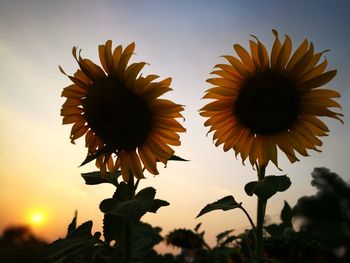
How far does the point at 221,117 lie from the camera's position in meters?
4.12

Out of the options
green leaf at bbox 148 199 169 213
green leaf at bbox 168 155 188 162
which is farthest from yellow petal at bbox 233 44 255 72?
green leaf at bbox 148 199 169 213

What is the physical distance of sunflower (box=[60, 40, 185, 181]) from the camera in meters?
3.26

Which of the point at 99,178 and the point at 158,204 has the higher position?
the point at 99,178

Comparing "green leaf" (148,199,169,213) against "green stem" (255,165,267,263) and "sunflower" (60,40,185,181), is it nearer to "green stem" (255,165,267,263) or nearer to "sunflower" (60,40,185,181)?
"sunflower" (60,40,185,181)

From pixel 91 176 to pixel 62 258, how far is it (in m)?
1.03

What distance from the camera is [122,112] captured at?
329 cm

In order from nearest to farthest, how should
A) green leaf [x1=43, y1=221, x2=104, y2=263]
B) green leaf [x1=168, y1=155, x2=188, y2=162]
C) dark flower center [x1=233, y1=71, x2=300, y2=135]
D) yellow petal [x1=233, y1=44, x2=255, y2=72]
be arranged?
green leaf [x1=43, y1=221, x2=104, y2=263], green leaf [x1=168, y1=155, x2=188, y2=162], yellow petal [x1=233, y1=44, x2=255, y2=72], dark flower center [x1=233, y1=71, x2=300, y2=135]

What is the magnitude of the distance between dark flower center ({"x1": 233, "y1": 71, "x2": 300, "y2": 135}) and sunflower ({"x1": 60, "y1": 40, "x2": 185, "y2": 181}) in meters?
0.99

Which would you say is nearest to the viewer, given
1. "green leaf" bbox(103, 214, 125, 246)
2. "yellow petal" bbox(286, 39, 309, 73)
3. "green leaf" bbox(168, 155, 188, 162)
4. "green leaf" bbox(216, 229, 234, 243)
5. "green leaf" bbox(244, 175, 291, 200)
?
"green leaf" bbox(244, 175, 291, 200)

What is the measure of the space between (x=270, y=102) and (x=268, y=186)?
4.22 ft

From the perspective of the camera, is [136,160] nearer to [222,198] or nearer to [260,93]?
[222,198]

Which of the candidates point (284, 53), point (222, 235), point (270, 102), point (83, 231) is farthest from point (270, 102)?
point (83, 231)

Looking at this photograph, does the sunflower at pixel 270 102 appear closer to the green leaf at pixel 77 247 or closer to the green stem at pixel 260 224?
the green stem at pixel 260 224

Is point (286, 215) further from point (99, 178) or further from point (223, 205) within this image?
point (99, 178)
